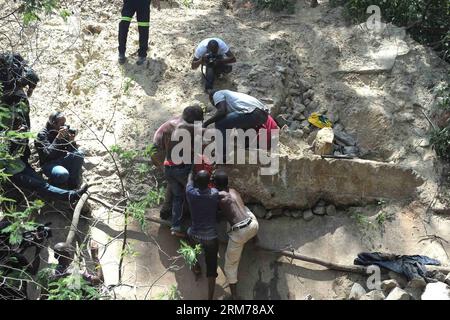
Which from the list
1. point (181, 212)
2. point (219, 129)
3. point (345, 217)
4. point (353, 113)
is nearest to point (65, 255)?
point (181, 212)

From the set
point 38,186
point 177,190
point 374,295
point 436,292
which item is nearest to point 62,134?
point 38,186

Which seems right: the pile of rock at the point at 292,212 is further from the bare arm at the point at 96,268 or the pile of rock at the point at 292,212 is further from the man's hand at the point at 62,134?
the man's hand at the point at 62,134

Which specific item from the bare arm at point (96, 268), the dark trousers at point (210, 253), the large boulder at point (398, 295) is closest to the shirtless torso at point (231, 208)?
the dark trousers at point (210, 253)

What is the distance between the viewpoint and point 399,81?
744 cm

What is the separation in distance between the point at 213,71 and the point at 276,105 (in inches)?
36.1

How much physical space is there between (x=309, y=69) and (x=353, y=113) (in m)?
1.01

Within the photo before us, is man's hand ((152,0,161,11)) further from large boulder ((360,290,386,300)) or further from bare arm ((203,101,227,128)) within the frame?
large boulder ((360,290,386,300))

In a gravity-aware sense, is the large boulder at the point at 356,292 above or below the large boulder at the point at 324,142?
below

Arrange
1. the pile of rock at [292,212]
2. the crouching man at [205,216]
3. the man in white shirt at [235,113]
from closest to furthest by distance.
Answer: the crouching man at [205,216] < the man in white shirt at [235,113] < the pile of rock at [292,212]

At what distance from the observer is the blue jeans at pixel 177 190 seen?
5.84 meters

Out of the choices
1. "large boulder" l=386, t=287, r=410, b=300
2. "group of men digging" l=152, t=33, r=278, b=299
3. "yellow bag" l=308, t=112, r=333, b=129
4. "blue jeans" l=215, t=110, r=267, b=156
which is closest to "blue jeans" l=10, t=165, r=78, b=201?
"group of men digging" l=152, t=33, r=278, b=299

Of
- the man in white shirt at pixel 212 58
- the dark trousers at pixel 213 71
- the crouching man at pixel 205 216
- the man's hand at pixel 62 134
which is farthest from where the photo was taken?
the dark trousers at pixel 213 71

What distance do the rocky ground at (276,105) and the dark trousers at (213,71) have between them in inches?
6.3

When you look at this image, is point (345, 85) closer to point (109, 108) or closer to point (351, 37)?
point (351, 37)
